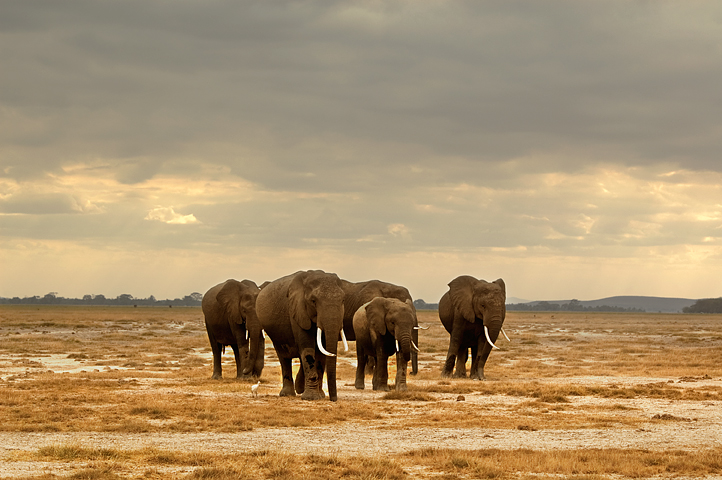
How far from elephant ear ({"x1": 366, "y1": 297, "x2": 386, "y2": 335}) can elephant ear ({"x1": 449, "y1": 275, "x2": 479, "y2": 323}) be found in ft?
25.9

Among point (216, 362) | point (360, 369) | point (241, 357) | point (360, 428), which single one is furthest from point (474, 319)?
Answer: point (360, 428)

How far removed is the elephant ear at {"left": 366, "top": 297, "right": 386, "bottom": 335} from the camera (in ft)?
89.6

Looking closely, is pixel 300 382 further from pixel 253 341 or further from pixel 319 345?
pixel 253 341

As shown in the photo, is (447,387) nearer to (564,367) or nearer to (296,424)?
(296,424)

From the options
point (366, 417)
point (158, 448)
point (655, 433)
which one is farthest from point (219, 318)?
point (655, 433)

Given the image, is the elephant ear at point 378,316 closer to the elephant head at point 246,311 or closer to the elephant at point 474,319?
the elephant head at point 246,311

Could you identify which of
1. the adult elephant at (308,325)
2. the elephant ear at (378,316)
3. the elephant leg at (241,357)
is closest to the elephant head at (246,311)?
the elephant leg at (241,357)

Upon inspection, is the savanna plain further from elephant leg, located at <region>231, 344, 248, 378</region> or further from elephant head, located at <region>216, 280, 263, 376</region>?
elephant leg, located at <region>231, 344, 248, 378</region>

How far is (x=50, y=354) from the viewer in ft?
163

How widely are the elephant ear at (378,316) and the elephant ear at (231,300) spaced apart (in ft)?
20.9

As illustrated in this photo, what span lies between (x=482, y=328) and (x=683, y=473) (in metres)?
20.2

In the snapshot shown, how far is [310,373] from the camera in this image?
24.3 m

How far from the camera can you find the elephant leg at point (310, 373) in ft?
79.6

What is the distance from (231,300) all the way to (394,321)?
25.8ft
